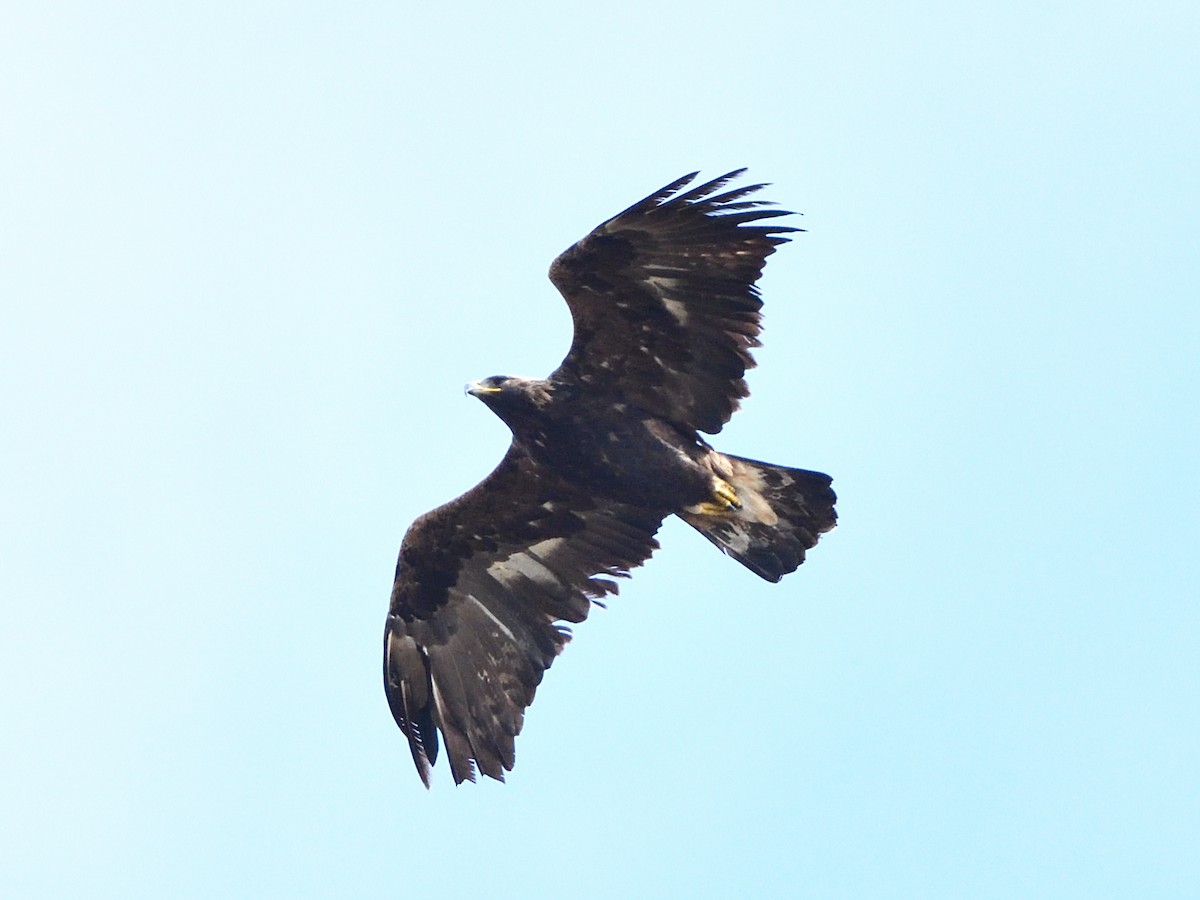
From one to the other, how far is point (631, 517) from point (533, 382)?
5.36 ft

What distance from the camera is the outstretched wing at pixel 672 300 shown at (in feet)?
43.1

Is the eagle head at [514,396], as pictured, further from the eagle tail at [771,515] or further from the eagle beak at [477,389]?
the eagle tail at [771,515]

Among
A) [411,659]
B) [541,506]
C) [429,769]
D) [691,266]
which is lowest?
[429,769]

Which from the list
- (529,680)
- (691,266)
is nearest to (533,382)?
(691,266)

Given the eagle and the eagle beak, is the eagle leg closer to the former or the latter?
the eagle

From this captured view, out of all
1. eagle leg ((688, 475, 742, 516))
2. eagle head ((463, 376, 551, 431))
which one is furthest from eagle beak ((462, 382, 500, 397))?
eagle leg ((688, 475, 742, 516))

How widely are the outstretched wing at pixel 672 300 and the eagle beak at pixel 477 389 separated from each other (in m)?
0.54

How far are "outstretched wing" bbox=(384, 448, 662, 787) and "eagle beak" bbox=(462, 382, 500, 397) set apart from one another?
0.84 metres

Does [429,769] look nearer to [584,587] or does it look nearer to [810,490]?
[584,587]

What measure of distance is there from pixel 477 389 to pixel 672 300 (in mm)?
1676

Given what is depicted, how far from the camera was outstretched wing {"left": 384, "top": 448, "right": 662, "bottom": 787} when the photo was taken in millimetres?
14812

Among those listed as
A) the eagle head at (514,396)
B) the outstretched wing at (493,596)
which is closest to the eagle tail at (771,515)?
the outstretched wing at (493,596)

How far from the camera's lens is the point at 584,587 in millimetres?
14992

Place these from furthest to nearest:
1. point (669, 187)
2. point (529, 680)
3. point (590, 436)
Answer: point (529, 680)
point (590, 436)
point (669, 187)
